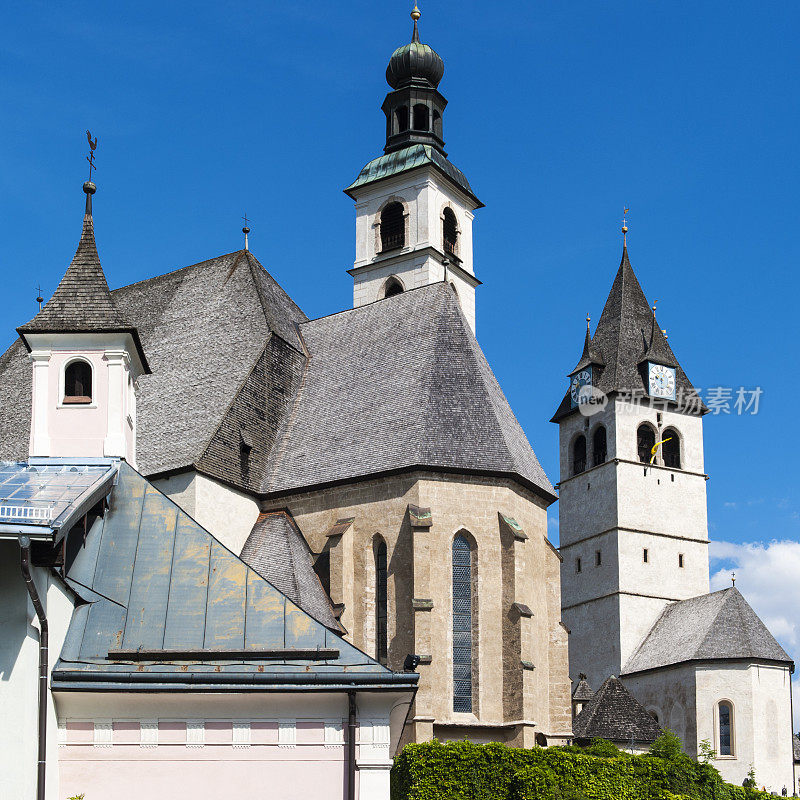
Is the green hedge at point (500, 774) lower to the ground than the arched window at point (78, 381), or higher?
lower

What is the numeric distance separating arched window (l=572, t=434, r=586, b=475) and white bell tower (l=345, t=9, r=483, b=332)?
54.8 ft

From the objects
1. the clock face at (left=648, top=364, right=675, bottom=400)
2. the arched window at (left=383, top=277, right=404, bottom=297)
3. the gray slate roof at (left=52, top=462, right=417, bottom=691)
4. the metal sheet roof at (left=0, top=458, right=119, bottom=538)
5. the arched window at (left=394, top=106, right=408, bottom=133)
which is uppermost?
the arched window at (left=394, top=106, right=408, bottom=133)

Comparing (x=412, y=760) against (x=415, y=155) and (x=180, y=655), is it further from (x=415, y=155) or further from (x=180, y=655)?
(x=415, y=155)

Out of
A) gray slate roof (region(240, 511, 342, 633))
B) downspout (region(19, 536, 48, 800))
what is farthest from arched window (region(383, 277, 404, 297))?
downspout (region(19, 536, 48, 800))

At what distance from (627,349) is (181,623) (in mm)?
57620

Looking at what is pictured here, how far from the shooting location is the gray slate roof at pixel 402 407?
33906 millimetres

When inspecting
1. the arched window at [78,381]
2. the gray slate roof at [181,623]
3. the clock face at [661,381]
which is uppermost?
the clock face at [661,381]

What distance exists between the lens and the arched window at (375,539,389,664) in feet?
107

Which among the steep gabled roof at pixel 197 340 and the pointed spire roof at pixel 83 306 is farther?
the steep gabled roof at pixel 197 340

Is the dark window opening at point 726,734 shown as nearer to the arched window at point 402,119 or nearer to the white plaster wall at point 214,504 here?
the arched window at point 402,119

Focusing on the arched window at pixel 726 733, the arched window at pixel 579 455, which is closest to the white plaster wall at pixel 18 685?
the arched window at pixel 726 733

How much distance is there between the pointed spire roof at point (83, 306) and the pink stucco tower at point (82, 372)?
18 millimetres

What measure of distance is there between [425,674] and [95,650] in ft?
45.8

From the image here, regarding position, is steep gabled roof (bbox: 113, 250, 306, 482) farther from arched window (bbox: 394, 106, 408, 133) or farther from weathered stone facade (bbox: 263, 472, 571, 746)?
arched window (bbox: 394, 106, 408, 133)
